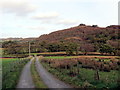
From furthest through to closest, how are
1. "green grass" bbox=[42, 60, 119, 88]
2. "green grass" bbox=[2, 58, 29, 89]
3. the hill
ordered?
the hill < "green grass" bbox=[2, 58, 29, 89] < "green grass" bbox=[42, 60, 119, 88]

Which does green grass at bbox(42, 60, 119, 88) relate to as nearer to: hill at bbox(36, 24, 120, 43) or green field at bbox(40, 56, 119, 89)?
green field at bbox(40, 56, 119, 89)

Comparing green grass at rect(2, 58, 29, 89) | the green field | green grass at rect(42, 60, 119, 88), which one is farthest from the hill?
green grass at rect(42, 60, 119, 88)

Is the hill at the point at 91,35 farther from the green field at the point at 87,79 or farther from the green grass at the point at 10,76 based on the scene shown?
the green field at the point at 87,79

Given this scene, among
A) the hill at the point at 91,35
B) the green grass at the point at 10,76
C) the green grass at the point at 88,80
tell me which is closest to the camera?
the green grass at the point at 88,80

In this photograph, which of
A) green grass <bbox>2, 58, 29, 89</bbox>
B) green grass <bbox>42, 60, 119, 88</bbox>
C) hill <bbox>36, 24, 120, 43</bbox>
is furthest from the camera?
hill <bbox>36, 24, 120, 43</bbox>

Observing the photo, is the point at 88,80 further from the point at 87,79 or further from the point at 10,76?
the point at 10,76

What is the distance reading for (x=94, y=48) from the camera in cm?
8762

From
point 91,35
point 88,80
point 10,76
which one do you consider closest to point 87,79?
point 88,80

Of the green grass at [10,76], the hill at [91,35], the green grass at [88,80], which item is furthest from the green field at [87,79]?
the hill at [91,35]

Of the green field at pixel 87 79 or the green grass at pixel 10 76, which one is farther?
the green grass at pixel 10 76

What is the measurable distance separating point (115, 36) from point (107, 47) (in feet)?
169

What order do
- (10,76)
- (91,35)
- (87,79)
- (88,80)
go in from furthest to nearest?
1. (91,35)
2. (10,76)
3. (87,79)
4. (88,80)

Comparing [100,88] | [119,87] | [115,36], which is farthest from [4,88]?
[115,36]

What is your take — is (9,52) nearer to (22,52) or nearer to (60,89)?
(22,52)
